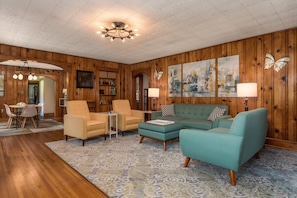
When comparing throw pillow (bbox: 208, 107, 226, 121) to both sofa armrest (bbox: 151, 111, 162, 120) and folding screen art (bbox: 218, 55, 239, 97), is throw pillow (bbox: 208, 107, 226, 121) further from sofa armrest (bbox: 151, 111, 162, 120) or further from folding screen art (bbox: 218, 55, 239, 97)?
sofa armrest (bbox: 151, 111, 162, 120)

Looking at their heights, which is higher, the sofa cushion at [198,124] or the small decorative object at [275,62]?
the small decorative object at [275,62]

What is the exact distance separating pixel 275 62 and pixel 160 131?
3059 millimetres

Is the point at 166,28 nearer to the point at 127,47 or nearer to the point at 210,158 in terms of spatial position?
the point at 127,47

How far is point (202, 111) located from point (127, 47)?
2.88m

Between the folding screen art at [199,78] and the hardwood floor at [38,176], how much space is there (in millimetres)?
3966

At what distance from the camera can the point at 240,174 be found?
2.38m

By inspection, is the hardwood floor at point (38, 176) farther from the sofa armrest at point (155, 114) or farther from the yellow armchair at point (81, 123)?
the sofa armrest at point (155, 114)

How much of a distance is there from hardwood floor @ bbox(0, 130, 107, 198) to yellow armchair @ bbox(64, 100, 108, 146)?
0.68 m

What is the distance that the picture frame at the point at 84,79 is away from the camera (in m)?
5.97

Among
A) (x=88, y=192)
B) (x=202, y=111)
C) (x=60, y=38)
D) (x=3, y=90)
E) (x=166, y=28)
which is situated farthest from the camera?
(x=3, y=90)

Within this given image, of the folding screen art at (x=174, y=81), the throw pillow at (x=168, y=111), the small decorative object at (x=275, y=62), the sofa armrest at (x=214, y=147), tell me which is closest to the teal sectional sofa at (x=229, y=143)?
the sofa armrest at (x=214, y=147)

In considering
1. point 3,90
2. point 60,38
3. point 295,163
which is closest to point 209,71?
point 295,163

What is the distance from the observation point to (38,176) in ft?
7.68

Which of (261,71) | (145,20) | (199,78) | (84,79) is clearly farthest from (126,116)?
(261,71)
